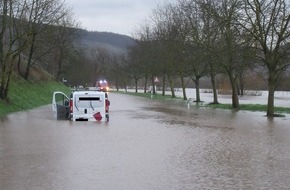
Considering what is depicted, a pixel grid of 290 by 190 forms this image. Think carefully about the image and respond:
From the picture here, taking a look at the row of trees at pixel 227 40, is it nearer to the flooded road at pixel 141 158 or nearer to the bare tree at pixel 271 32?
the bare tree at pixel 271 32

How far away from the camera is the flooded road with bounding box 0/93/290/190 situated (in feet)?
31.1

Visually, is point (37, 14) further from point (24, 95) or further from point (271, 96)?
point (271, 96)

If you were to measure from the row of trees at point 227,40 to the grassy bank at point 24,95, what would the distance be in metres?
14.6

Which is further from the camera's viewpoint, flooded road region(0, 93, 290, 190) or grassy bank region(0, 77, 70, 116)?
grassy bank region(0, 77, 70, 116)

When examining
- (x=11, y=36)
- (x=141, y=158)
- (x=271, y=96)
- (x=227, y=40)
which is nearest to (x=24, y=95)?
(x=11, y=36)

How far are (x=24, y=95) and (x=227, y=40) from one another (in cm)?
1670

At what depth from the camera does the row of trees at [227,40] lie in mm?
30594

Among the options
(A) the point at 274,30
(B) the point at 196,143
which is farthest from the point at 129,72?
(B) the point at 196,143

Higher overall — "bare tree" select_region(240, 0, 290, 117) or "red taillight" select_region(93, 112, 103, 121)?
"bare tree" select_region(240, 0, 290, 117)

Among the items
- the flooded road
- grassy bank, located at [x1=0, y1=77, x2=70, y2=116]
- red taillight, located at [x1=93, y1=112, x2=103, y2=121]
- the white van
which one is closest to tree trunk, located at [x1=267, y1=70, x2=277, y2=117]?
the flooded road

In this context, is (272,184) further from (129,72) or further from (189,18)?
(129,72)

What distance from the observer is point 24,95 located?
39906 millimetres

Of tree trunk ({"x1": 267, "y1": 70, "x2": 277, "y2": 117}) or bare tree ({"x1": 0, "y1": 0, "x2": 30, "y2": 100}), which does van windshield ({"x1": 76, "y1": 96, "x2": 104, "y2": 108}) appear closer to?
bare tree ({"x1": 0, "y1": 0, "x2": 30, "y2": 100})

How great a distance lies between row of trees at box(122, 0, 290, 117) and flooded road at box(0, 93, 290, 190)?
36.6 feet
